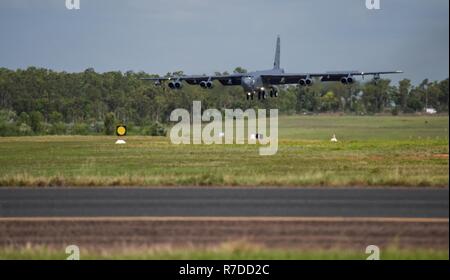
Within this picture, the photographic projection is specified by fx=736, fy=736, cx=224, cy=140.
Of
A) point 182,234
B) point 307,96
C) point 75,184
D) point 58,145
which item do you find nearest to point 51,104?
point 58,145

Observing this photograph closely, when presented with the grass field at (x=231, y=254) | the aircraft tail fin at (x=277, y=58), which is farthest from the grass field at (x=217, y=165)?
the aircraft tail fin at (x=277, y=58)

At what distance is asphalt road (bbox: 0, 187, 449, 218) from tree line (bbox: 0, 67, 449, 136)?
30.6m

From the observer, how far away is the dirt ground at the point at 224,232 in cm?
1198

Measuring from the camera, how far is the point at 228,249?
11.3m

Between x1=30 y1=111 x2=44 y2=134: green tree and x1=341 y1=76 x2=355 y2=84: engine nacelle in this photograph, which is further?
x1=341 y1=76 x2=355 y2=84: engine nacelle

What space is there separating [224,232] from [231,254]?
1780 mm

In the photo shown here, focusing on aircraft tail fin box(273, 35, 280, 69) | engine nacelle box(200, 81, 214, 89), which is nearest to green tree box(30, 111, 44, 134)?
engine nacelle box(200, 81, 214, 89)

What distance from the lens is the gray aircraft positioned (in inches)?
2152

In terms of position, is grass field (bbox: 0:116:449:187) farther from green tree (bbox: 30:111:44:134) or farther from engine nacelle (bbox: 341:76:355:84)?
green tree (bbox: 30:111:44:134)

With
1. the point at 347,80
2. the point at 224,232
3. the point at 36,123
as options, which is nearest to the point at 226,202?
the point at 224,232

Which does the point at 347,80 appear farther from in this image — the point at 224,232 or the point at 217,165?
the point at 224,232

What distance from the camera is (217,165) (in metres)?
28.0

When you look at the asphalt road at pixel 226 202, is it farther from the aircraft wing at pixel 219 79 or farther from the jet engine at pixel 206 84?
the aircraft wing at pixel 219 79
